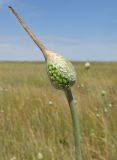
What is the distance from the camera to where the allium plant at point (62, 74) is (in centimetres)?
Result: 53

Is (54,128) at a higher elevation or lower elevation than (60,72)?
lower

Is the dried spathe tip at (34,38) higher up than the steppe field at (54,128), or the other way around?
the dried spathe tip at (34,38)

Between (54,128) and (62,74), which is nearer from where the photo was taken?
(62,74)

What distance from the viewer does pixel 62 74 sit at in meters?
0.54

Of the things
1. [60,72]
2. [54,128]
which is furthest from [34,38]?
[54,128]

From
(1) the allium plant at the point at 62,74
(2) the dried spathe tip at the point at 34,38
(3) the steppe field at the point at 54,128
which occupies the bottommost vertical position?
(3) the steppe field at the point at 54,128

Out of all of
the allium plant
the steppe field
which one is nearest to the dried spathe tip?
the allium plant

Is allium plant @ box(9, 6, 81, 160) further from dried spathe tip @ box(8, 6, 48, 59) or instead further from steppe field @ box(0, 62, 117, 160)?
steppe field @ box(0, 62, 117, 160)

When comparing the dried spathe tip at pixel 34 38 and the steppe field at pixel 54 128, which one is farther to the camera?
the steppe field at pixel 54 128

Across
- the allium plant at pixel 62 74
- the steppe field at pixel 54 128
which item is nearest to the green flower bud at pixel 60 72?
the allium plant at pixel 62 74

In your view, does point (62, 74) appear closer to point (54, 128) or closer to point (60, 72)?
point (60, 72)

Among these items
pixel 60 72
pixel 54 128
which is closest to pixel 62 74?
pixel 60 72

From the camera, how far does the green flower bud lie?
533mm

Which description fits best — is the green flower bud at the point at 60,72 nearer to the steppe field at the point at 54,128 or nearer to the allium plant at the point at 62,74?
the allium plant at the point at 62,74
